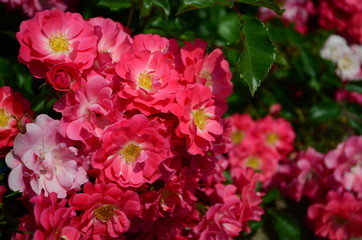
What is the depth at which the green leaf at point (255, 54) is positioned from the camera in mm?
949

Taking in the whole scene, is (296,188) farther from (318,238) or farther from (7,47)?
(7,47)

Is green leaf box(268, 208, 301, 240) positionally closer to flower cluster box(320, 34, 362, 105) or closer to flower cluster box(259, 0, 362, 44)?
flower cluster box(320, 34, 362, 105)

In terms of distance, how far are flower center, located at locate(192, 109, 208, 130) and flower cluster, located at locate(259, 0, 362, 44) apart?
47.2 inches

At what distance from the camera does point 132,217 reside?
3.24ft

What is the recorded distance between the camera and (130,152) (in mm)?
954

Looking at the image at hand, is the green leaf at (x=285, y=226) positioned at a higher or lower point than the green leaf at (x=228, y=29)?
lower

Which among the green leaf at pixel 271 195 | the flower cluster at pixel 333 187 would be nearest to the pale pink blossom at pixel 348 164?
the flower cluster at pixel 333 187

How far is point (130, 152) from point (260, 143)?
89 centimetres

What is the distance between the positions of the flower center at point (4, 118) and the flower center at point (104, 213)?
0.92 ft

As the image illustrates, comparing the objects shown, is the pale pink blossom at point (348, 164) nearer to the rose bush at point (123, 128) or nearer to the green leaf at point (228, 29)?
the rose bush at point (123, 128)

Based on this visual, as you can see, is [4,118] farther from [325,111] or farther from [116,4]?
[325,111]

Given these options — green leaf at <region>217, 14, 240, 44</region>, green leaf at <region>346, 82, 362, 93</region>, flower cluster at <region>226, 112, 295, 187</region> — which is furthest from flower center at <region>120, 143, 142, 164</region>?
green leaf at <region>346, 82, 362, 93</region>

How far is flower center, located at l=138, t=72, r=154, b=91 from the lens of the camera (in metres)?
0.96

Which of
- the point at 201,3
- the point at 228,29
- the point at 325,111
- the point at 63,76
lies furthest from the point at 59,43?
the point at 325,111
